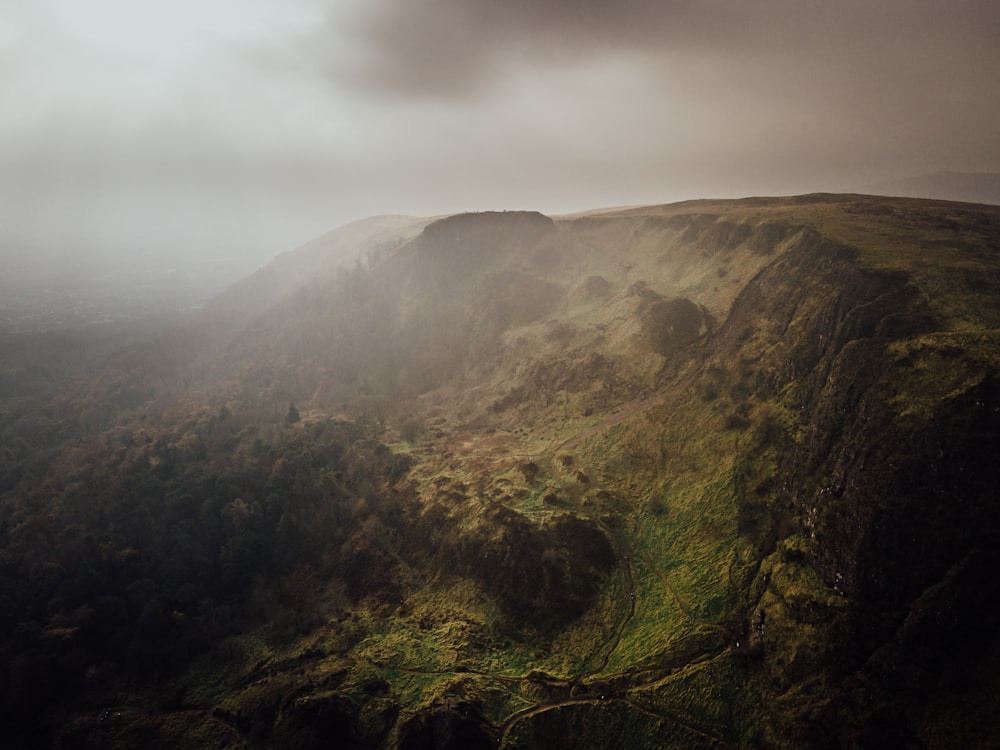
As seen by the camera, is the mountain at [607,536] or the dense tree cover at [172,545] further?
the dense tree cover at [172,545]

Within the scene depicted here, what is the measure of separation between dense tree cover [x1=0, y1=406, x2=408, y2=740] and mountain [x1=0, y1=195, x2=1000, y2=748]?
505 mm

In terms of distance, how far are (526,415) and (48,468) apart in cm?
12206

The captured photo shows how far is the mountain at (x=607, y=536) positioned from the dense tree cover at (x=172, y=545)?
1.66 feet

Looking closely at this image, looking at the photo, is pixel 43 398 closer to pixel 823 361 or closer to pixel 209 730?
pixel 209 730

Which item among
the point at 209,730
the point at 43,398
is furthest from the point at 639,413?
the point at 43,398

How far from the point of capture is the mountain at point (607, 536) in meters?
41.7

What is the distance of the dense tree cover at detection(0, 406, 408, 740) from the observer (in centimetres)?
6712

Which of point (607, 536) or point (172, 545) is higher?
point (607, 536)

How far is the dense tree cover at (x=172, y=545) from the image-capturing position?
67125 mm

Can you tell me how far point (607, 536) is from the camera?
63.2 meters

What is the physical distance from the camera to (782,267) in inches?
3169

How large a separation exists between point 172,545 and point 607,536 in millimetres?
75399

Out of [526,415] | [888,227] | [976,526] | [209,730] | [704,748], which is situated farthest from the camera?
[526,415]

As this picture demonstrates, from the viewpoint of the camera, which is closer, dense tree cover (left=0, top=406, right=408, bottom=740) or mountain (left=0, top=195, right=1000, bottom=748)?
mountain (left=0, top=195, right=1000, bottom=748)
